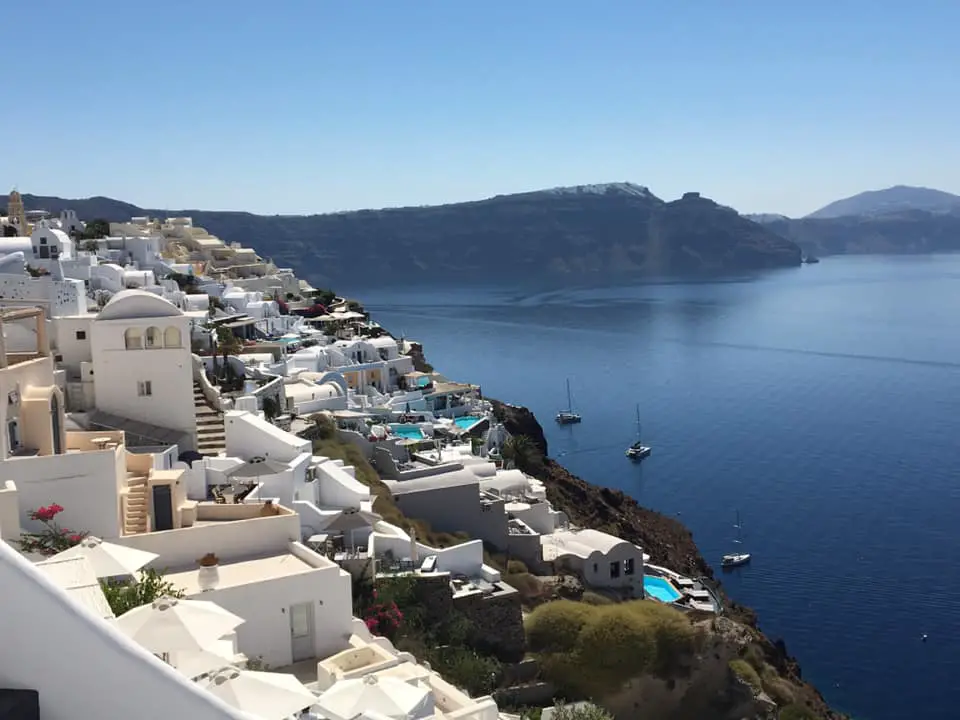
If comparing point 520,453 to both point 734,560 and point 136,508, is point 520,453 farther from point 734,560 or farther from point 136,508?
point 136,508

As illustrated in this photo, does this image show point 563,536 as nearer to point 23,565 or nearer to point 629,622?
point 629,622

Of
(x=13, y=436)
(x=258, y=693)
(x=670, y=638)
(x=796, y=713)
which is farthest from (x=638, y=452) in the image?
(x=258, y=693)

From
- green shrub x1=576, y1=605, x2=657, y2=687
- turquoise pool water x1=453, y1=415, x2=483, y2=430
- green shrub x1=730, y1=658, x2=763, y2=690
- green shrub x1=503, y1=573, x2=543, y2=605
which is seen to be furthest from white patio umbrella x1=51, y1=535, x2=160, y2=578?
turquoise pool water x1=453, y1=415, x2=483, y2=430

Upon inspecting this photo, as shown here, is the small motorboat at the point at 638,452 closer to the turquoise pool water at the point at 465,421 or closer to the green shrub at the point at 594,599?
the turquoise pool water at the point at 465,421

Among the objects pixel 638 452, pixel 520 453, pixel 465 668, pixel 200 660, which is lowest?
pixel 638 452

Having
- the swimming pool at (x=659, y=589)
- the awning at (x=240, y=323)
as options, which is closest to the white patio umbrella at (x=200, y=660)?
the swimming pool at (x=659, y=589)
